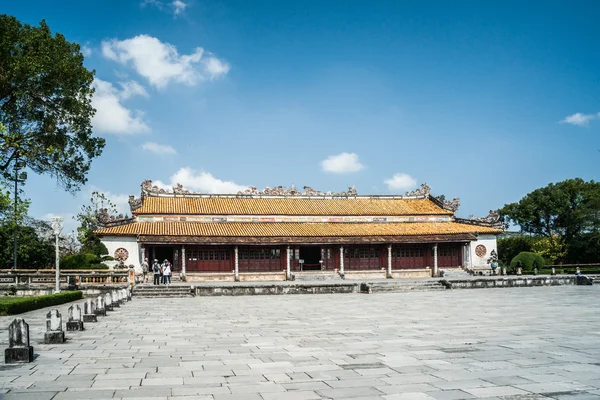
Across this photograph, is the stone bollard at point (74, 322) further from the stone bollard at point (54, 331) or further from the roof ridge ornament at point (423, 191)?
the roof ridge ornament at point (423, 191)

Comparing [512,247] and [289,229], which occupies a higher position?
[289,229]

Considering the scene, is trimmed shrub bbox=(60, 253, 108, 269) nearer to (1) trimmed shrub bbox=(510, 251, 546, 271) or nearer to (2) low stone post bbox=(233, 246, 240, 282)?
(2) low stone post bbox=(233, 246, 240, 282)

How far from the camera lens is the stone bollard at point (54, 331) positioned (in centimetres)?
973

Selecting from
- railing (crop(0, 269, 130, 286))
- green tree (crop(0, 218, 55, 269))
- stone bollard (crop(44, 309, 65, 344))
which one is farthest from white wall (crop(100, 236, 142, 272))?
stone bollard (crop(44, 309, 65, 344))

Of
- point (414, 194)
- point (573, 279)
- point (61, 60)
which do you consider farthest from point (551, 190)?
point (61, 60)

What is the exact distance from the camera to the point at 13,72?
24016 millimetres

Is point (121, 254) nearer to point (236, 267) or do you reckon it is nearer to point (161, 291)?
point (236, 267)

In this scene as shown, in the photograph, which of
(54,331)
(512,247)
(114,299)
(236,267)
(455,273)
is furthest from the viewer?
(512,247)

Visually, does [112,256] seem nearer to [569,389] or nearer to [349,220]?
[349,220]

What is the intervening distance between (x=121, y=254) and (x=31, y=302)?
49.0 feet

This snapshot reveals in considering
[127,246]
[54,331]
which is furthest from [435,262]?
[54,331]

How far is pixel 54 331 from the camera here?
32.2 feet

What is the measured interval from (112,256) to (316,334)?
81.0ft

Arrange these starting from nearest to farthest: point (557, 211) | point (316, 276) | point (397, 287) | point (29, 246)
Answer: point (397, 287) < point (29, 246) < point (316, 276) < point (557, 211)
